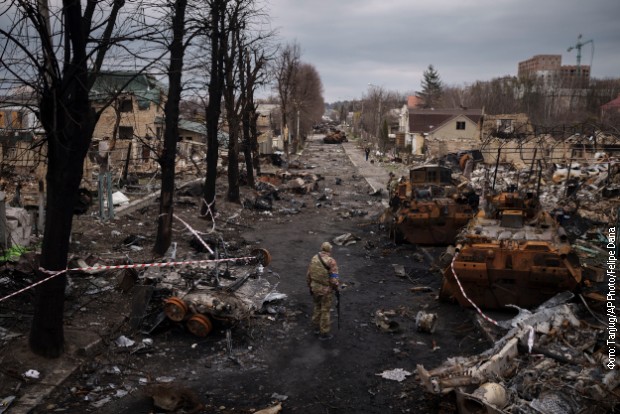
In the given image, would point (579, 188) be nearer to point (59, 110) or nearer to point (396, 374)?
point (396, 374)

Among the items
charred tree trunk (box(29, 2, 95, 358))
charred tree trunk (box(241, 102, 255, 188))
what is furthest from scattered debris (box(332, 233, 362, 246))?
charred tree trunk (box(29, 2, 95, 358))

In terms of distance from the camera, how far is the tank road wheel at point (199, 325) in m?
8.26

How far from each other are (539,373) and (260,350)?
393 cm

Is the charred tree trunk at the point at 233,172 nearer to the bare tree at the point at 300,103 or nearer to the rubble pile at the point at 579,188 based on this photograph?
the rubble pile at the point at 579,188

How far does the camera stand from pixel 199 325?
829 cm

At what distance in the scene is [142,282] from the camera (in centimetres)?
938

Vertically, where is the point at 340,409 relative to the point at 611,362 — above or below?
below

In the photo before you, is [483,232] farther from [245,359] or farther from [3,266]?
[3,266]

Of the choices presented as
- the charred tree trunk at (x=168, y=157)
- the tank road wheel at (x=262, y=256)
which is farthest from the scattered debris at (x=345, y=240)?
the charred tree trunk at (x=168, y=157)

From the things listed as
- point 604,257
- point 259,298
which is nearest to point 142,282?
point 259,298

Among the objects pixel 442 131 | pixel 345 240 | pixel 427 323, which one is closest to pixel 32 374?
pixel 427 323

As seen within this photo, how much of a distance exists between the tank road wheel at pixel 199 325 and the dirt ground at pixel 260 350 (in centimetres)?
15

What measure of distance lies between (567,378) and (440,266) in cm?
684

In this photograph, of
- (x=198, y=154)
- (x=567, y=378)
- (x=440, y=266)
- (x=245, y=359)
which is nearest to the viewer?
(x=567, y=378)
